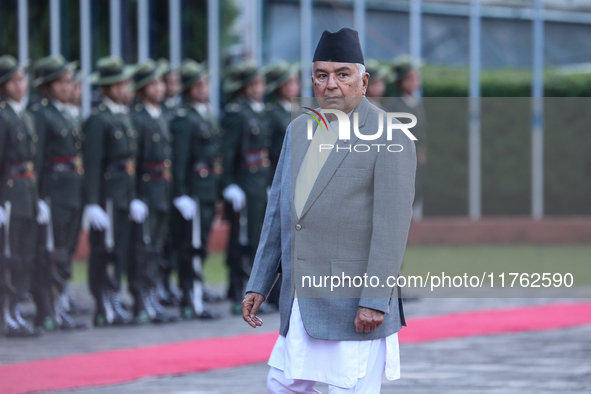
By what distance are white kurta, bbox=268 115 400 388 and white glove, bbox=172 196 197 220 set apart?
503 centimetres

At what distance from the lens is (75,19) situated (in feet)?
47.2

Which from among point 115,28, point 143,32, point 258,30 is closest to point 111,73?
point 115,28

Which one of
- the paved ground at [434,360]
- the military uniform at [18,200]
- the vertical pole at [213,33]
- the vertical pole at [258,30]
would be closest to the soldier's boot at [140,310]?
the paved ground at [434,360]

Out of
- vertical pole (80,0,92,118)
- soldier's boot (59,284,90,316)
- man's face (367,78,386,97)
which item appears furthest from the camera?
vertical pole (80,0,92,118)

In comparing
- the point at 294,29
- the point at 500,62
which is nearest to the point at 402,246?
the point at 294,29

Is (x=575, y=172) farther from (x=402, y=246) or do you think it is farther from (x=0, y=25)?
(x=402, y=246)

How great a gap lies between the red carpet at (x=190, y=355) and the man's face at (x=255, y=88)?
7.51 ft

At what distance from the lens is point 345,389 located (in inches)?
136

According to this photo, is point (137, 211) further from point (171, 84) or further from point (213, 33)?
point (213, 33)

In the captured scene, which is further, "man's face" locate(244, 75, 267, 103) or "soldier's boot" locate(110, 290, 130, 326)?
"man's face" locate(244, 75, 267, 103)

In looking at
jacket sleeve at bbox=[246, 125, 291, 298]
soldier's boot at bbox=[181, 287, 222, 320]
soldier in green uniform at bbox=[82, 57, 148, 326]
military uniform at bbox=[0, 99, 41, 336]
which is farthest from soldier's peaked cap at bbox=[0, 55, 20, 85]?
jacket sleeve at bbox=[246, 125, 291, 298]

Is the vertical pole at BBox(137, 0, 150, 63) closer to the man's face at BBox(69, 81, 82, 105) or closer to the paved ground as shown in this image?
the man's face at BBox(69, 81, 82, 105)

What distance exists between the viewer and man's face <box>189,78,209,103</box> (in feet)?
29.0

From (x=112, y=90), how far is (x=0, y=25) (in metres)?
6.02
